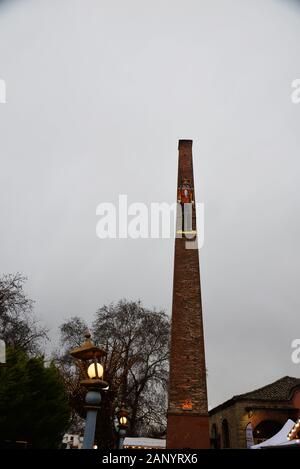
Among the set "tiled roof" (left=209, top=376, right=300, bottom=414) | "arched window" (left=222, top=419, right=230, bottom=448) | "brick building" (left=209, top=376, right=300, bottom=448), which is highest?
"tiled roof" (left=209, top=376, right=300, bottom=414)

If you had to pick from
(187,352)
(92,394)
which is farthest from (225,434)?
(92,394)

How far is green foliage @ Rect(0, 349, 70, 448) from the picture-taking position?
1127 cm

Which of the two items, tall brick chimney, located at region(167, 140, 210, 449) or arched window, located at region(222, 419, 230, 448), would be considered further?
arched window, located at region(222, 419, 230, 448)

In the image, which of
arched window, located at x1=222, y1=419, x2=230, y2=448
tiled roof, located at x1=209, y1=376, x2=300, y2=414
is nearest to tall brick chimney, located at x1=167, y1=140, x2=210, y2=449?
tiled roof, located at x1=209, y1=376, x2=300, y2=414

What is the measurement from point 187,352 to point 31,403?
7.45 metres

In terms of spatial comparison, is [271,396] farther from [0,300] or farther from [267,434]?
[0,300]

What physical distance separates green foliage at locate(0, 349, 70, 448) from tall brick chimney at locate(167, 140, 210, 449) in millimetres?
4904

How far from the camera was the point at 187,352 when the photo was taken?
56.6 feet

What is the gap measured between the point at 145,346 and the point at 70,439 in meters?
10.6

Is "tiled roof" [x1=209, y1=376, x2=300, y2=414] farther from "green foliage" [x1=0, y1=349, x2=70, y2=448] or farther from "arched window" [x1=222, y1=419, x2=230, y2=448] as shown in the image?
"green foliage" [x1=0, y1=349, x2=70, y2=448]

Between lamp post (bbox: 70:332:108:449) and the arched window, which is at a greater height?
lamp post (bbox: 70:332:108:449)

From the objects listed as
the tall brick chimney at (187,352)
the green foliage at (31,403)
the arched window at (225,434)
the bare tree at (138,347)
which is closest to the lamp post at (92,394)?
the green foliage at (31,403)
